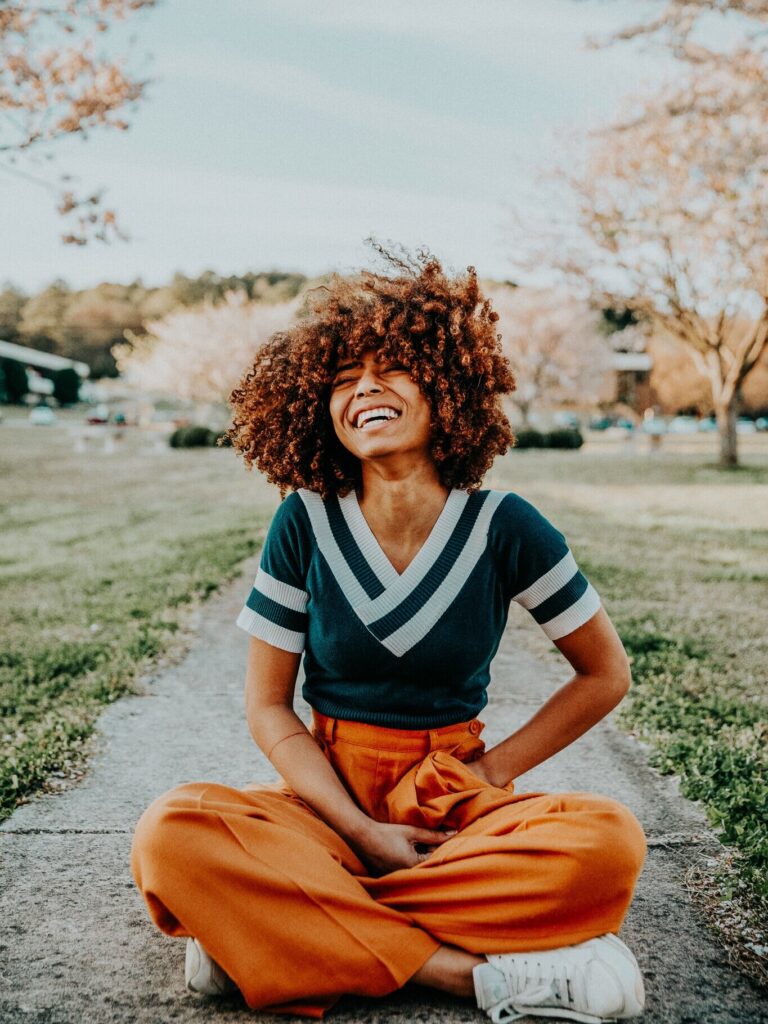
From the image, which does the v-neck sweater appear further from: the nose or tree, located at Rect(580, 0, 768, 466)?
tree, located at Rect(580, 0, 768, 466)

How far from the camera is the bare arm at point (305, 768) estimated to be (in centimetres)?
203

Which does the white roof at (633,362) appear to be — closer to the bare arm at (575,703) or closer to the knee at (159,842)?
the bare arm at (575,703)

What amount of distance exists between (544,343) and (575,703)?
3595 centimetres

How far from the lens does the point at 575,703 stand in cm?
223

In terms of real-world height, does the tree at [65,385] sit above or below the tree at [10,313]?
below

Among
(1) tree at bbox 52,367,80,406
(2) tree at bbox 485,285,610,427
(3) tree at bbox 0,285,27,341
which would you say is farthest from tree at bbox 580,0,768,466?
(3) tree at bbox 0,285,27,341

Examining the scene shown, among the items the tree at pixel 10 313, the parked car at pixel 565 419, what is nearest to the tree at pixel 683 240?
the parked car at pixel 565 419

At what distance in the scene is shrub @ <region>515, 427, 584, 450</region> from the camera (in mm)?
28578

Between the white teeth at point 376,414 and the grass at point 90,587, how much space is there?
64.8 inches

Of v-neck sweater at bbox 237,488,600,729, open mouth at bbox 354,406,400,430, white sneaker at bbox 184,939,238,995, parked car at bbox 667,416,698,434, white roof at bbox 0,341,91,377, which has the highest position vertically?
white roof at bbox 0,341,91,377

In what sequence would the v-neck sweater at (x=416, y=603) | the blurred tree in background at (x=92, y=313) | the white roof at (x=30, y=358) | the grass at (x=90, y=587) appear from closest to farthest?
the v-neck sweater at (x=416, y=603)
the grass at (x=90, y=587)
the white roof at (x=30, y=358)
the blurred tree in background at (x=92, y=313)

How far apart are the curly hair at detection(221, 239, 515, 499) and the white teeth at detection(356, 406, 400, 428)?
110mm

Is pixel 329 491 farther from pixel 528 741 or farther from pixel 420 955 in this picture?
pixel 420 955

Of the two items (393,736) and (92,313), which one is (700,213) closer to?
(393,736)
